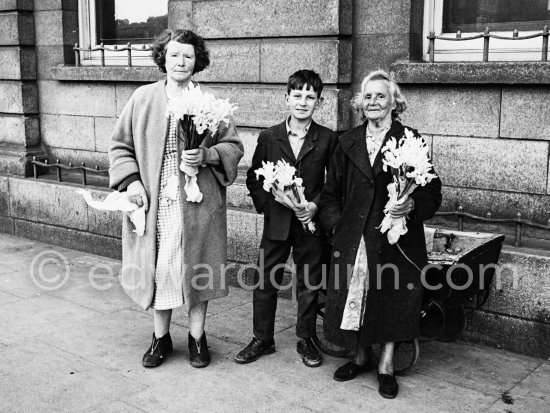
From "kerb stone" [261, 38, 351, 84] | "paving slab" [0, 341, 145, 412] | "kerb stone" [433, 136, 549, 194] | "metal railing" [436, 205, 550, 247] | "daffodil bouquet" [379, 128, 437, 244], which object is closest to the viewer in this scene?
"daffodil bouquet" [379, 128, 437, 244]

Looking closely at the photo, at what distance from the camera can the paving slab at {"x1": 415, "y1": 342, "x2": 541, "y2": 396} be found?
4.95 meters

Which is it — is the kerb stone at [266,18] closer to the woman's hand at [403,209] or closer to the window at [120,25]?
the window at [120,25]

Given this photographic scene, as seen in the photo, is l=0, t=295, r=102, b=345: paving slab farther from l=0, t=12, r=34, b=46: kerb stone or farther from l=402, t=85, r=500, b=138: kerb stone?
l=0, t=12, r=34, b=46: kerb stone

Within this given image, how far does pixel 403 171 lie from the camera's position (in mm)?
4426

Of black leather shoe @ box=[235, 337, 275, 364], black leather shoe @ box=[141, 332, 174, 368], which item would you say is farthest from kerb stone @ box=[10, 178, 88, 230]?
black leather shoe @ box=[235, 337, 275, 364]

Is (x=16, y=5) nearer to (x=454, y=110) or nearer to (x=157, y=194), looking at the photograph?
(x=157, y=194)

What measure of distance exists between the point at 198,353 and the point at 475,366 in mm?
1899

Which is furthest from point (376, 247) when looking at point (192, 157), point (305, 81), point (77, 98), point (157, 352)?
point (77, 98)

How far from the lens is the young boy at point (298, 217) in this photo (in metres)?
5.04

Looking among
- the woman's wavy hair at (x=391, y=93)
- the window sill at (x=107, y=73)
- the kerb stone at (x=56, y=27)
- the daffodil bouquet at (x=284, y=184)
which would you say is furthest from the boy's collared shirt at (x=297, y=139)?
the kerb stone at (x=56, y=27)

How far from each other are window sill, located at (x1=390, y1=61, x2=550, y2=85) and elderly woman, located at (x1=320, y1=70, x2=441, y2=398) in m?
1.38

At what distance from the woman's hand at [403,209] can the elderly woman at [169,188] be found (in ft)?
3.86

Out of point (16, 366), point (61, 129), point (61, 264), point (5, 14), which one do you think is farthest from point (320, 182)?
point (5, 14)

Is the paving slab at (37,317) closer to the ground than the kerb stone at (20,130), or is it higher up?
closer to the ground
